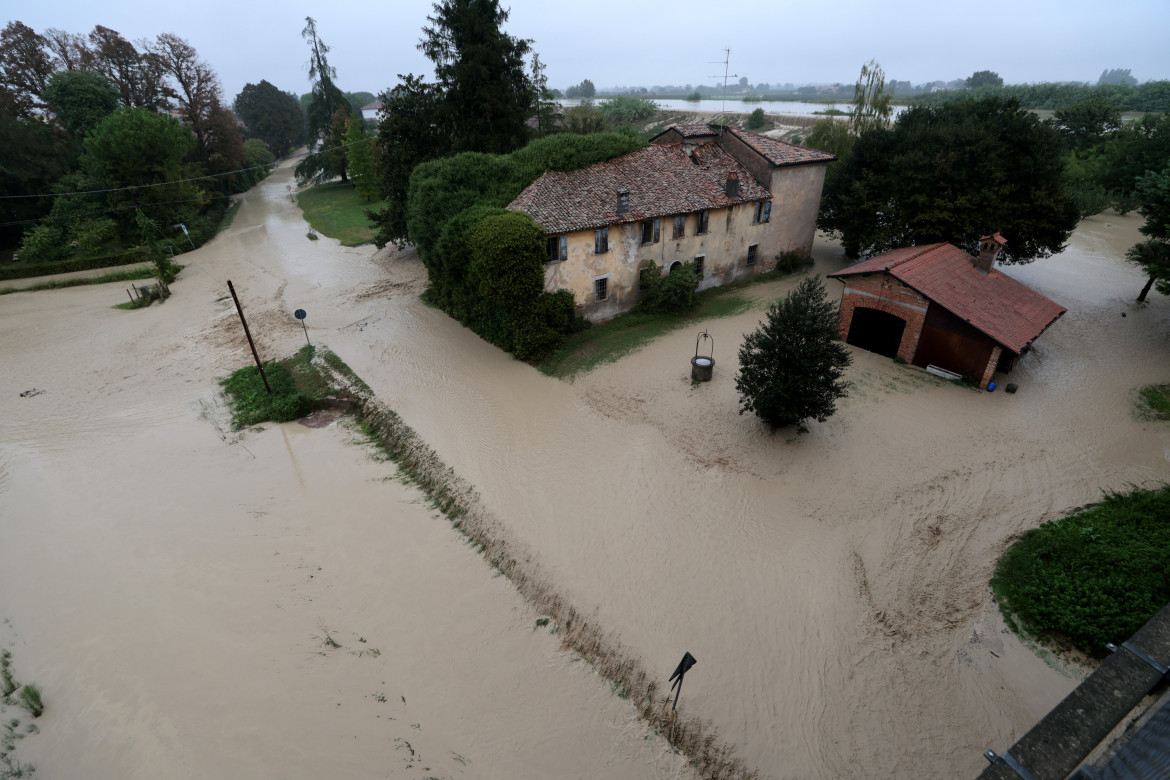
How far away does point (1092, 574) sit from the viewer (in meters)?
11.5

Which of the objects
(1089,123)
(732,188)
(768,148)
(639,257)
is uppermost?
(768,148)

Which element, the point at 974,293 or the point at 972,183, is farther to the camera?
the point at 972,183

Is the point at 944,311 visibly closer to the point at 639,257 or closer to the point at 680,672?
the point at 639,257

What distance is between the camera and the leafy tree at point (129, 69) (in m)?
50.1

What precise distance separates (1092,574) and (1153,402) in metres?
12.2

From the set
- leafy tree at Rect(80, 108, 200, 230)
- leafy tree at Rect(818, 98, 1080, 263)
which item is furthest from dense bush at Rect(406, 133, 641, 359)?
leafy tree at Rect(80, 108, 200, 230)

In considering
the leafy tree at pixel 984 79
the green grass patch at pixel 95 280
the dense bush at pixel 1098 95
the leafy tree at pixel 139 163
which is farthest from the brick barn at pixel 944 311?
the leafy tree at pixel 984 79

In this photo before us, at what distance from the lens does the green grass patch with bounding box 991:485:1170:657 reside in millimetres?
10539

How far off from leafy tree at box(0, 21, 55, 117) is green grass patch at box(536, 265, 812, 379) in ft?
179

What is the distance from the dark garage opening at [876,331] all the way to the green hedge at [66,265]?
1936 inches

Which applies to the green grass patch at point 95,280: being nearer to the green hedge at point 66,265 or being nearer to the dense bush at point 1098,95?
the green hedge at point 66,265

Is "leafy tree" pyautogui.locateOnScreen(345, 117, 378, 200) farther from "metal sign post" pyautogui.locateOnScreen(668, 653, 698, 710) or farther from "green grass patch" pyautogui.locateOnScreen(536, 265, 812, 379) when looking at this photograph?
"metal sign post" pyautogui.locateOnScreen(668, 653, 698, 710)

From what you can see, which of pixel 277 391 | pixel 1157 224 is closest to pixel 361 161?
pixel 277 391

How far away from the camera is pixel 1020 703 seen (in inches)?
395
